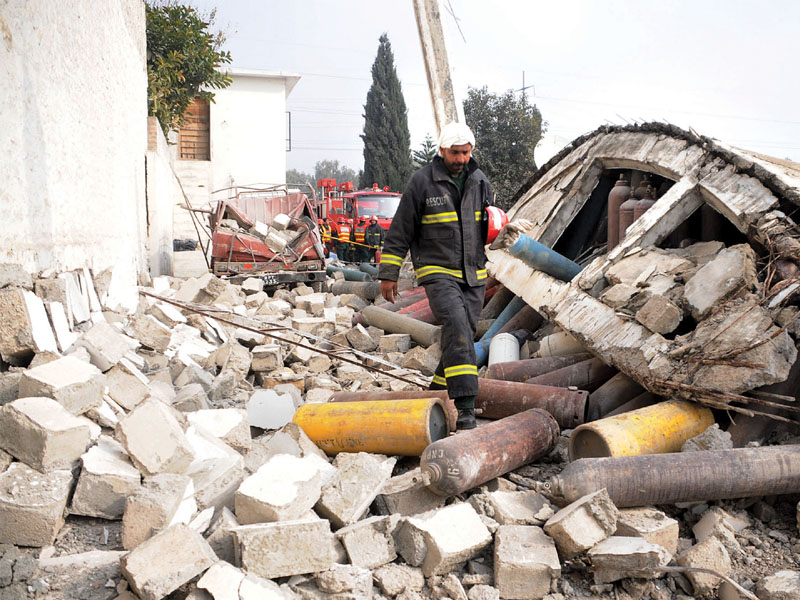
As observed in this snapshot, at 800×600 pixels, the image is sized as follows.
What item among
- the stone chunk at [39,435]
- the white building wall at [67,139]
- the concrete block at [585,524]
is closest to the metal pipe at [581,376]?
the concrete block at [585,524]

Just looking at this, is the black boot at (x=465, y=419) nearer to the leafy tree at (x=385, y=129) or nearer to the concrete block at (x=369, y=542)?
the concrete block at (x=369, y=542)

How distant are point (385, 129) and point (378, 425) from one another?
39.0 metres

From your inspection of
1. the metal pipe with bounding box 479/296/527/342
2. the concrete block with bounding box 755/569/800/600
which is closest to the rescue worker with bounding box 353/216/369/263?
the metal pipe with bounding box 479/296/527/342

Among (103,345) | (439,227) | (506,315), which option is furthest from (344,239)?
(439,227)

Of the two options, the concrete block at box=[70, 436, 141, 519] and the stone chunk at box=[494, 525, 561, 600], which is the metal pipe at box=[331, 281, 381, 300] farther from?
the stone chunk at box=[494, 525, 561, 600]

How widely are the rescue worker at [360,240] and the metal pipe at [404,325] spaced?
975cm

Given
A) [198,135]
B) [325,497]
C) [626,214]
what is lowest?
[325,497]

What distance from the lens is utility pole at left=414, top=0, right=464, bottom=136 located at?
7285 mm

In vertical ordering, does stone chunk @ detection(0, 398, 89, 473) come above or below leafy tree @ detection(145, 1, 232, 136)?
below

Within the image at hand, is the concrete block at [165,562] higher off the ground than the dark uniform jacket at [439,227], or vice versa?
the dark uniform jacket at [439,227]

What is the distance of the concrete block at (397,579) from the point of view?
8.91 feet

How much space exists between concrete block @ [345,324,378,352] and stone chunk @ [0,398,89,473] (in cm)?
441

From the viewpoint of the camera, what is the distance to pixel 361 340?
7.34 metres

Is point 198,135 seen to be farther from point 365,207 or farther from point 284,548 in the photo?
point 284,548
